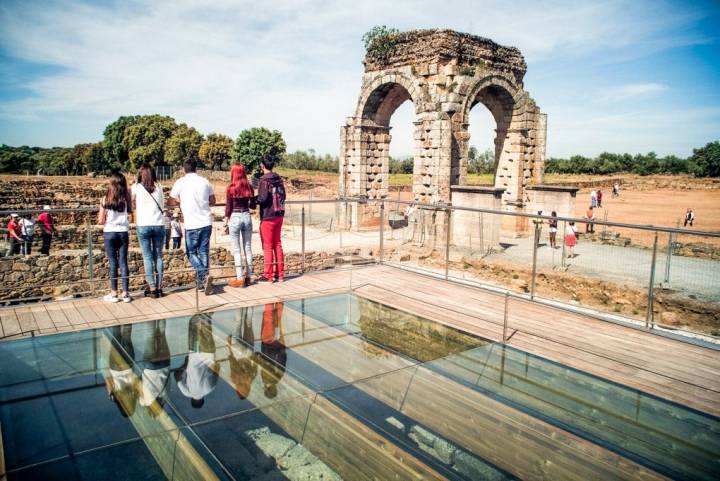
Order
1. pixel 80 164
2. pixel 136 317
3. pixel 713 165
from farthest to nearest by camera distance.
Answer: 1. pixel 80 164
2. pixel 713 165
3. pixel 136 317

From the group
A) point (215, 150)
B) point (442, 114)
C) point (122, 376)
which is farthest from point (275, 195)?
point (215, 150)

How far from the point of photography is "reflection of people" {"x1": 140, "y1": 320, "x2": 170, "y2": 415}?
11.7 feet

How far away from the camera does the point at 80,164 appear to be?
3915 inches

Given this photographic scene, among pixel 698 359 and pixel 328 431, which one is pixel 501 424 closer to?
pixel 328 431

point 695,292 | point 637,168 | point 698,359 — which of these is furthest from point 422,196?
point 637,168

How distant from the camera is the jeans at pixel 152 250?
20.7ft

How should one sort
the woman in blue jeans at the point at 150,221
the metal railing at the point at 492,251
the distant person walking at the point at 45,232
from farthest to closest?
the distant person walking at the point at 45,232 < the metal railing at the point at 492,251 < the woman in blue jeans at the point at 150,221

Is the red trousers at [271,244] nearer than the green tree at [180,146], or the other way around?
the red trousers at [271,244]

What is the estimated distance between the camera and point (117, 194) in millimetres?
6055

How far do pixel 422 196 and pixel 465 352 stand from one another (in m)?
13.0

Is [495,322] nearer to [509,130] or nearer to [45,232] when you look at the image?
[45,232]

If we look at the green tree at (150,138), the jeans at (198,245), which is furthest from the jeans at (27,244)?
the green tree at (150,138)

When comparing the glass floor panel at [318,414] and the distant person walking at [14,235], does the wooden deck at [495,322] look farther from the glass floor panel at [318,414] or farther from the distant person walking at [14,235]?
the distant person walking at [14,235]

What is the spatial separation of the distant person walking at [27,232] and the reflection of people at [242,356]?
10404mm
